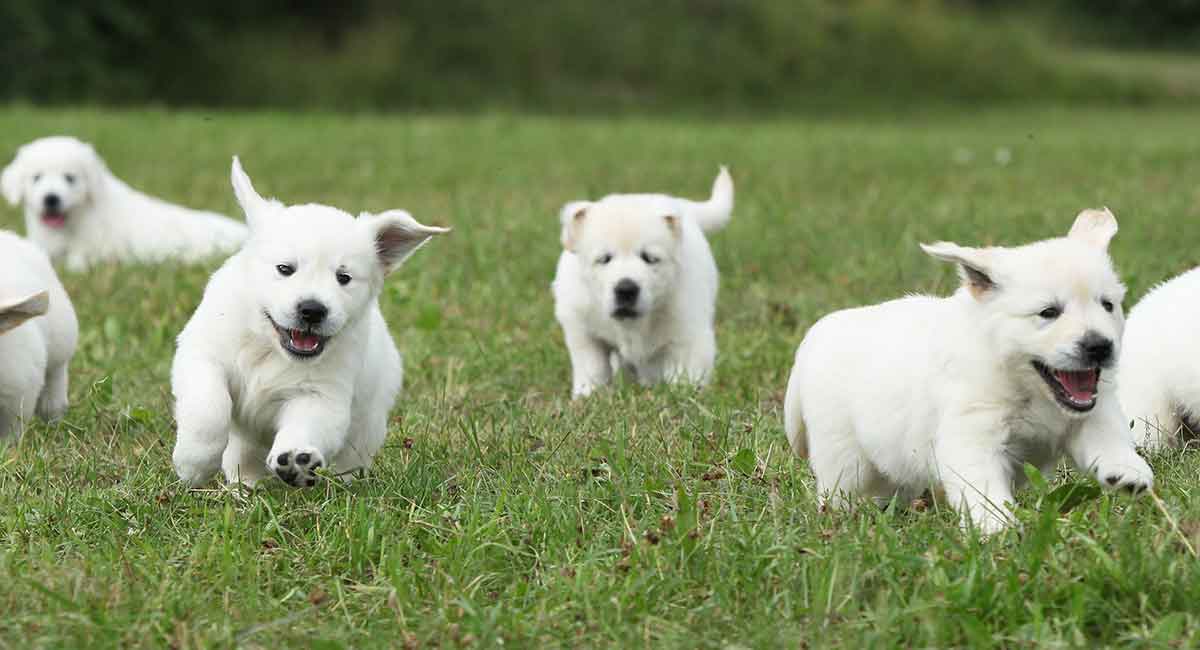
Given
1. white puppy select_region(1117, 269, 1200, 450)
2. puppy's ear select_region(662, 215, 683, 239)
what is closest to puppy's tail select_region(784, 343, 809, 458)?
white puppy select_region(1117, 269, 1200, 450)

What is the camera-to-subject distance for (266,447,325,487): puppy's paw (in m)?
3.82

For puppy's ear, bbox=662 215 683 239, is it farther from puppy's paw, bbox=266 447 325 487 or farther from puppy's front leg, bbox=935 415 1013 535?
puppy's front leg, bbox=935 415 1013 535

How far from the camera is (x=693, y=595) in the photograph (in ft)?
10.4

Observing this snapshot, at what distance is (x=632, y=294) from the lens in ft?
19.7

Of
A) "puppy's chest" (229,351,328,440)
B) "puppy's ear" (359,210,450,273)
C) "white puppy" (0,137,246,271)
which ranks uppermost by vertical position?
"puppy's ear" (359,210,450,273)

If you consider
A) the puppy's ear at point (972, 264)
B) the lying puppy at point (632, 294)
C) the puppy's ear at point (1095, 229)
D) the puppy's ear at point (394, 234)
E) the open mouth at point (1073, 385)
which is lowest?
the lying puppy at point (632, 294)

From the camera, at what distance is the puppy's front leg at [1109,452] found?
3316 mm

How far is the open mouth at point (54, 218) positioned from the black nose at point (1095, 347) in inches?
279

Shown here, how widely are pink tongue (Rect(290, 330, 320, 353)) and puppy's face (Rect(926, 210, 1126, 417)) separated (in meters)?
1.65

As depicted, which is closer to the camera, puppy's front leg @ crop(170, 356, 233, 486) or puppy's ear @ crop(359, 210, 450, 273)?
puppy's front leg @ crop(170, 356, 233, 486)

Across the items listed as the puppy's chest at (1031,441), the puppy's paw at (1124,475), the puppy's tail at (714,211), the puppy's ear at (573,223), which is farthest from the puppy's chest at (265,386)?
the puppy's tail at (714,211)

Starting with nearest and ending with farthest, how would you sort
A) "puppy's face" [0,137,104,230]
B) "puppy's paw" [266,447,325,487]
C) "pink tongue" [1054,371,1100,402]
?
1. "pink tongue" [1054,371,1100,402]
2. "puppy's paw" [266,447,325,487]
3. "puppy's face" [0,137,104,230]

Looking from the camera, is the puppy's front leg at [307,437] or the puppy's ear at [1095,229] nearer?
the puppy's ear at [1095,229]

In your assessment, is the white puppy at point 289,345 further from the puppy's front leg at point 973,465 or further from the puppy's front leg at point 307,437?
the puppy's front leg at point 973,465
